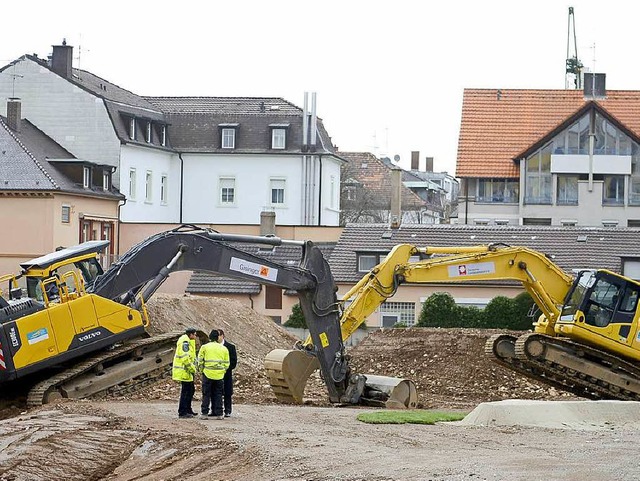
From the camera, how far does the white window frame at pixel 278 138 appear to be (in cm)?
7275

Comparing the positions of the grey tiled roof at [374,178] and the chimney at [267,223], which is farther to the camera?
the grey tiled roof at [374,178]

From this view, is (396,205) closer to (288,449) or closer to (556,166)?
(556,166)

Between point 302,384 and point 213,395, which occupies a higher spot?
point 213,395

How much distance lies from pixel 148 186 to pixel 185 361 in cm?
4919

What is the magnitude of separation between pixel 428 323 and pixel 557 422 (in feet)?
90.4

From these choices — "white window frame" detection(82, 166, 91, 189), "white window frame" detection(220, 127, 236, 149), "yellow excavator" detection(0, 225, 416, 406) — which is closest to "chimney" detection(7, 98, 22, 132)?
"white window frame" detection(82, 166, 91, 189)

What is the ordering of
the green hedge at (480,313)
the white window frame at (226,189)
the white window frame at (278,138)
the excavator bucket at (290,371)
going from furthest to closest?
1. the white window frame at (278,138)
2. the white window frame at (226,189)
3. the green hedge at (480,313)
4. the excavator bucket at (290,371)

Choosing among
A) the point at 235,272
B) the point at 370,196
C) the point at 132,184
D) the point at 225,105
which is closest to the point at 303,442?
the point at 235,272

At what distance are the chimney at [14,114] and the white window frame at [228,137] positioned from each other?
13.6m

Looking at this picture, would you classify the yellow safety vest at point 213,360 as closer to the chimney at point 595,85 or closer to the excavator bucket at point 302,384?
the excavator bucket at point 302,384

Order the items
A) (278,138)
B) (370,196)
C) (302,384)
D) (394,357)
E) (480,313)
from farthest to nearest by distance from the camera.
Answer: (370,196)
(278,138)
(480,313)
(394,357)
(302,384)

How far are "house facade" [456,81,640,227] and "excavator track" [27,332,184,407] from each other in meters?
43.9

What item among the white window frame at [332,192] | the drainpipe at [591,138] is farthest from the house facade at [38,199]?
the drainpipe at [591,138]

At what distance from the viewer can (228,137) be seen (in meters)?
73.0
